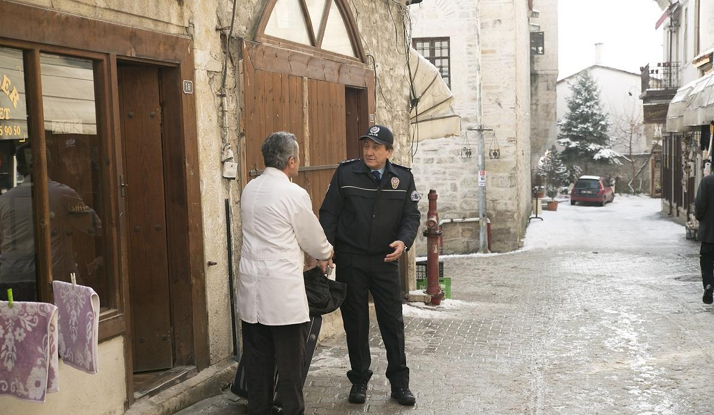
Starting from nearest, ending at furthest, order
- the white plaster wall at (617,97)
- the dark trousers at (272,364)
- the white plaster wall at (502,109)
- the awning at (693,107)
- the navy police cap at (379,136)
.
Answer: the dark trousers at (272,364) < the navy police cap at (379,136) < the awning at (693,107) < the white plaster wall at (502,109) < the white plaster wall at (617,97)

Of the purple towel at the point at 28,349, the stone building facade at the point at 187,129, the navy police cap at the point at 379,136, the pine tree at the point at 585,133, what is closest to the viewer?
the purple towel at the point at 28,349

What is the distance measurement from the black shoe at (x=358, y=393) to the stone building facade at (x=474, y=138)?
14.8 m

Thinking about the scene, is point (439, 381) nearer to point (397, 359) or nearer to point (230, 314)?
point (397, 359)

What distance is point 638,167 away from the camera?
45000mm

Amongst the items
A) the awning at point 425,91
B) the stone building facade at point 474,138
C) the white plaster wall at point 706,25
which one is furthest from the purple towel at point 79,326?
the white plaster wall at point 706,25

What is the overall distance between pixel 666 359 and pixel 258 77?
4.24 meters

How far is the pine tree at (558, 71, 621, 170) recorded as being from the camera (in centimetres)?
4397

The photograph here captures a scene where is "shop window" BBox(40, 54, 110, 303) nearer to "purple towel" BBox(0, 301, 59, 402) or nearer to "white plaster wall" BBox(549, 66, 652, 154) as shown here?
"purple towel" BBox(0, 301, 59, 402)

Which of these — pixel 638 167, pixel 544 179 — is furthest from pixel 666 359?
pixel 638 167

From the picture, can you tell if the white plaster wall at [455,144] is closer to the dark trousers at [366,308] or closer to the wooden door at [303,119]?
the wooden door at [303,119]

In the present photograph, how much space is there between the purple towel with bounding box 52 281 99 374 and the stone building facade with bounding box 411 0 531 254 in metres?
16.5

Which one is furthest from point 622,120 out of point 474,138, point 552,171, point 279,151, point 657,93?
point 279,151

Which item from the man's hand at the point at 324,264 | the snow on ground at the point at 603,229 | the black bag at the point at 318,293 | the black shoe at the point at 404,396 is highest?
the man's hand at the point at 324,264

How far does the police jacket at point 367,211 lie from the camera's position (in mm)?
5379
